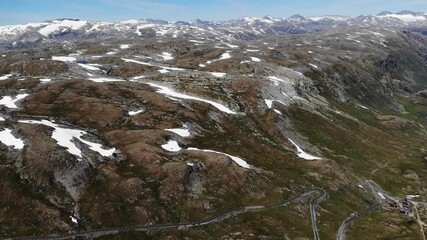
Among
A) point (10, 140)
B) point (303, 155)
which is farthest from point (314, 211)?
point (10, 140)

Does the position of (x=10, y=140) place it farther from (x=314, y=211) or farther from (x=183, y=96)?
(x=183, y=96)

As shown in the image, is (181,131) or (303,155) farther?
(303,155)

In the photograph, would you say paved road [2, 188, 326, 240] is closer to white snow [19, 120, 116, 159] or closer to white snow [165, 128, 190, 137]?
white snow [19, 120, 116, 159]

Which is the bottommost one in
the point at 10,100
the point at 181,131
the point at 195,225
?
the point at 195,225

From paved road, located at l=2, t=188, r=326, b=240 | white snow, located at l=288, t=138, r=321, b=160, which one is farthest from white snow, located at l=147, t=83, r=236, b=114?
paved road, located at l=2, t=188, r=326, b=240

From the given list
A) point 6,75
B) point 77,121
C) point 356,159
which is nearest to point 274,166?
point 356,159

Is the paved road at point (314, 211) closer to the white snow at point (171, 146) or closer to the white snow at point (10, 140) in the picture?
the white snow at point (171, 146)
